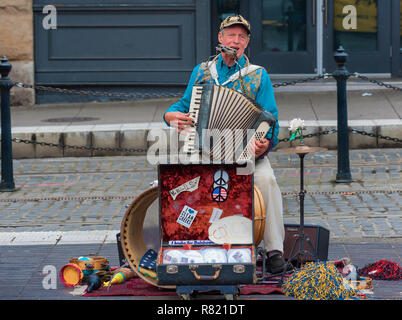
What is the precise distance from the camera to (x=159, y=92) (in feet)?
44.7

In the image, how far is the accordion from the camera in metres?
5.45

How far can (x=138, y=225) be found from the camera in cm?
565

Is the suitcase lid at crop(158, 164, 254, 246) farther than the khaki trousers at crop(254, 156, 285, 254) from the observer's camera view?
No

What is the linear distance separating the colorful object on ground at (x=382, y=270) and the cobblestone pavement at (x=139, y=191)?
39.9 inches

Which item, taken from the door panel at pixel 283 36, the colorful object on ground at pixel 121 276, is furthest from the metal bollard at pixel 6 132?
the door panel at pixel 283 36

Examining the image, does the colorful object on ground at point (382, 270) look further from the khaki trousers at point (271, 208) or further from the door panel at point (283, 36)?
the door panel at point (283, 36)

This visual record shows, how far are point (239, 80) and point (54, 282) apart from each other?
5.89 ft

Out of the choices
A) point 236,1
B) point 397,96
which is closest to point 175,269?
point 397,96

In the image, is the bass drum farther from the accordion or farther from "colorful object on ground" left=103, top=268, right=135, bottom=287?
the accordion

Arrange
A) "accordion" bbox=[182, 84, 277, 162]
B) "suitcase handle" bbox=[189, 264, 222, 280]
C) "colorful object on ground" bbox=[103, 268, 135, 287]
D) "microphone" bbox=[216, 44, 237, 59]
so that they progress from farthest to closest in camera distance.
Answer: "microphone" bbox=[216, 44, 237, 59] < "colorful object on ground" bbox=[103, 268, 135, 287] < "accordion" bbox=[182, 84, 277, 162] < "suitcase handle" bbox=[189, 264, 222, 280]

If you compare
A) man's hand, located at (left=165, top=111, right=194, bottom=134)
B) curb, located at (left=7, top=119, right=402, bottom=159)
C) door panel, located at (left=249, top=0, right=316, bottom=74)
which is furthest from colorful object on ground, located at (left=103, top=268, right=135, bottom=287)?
door panel, located at (left=249, top=0, right=316, bottom=74)

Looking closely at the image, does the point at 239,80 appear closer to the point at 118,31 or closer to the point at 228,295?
the point at 228,295

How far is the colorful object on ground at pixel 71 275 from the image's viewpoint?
224 inches

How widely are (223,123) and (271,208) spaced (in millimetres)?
680
